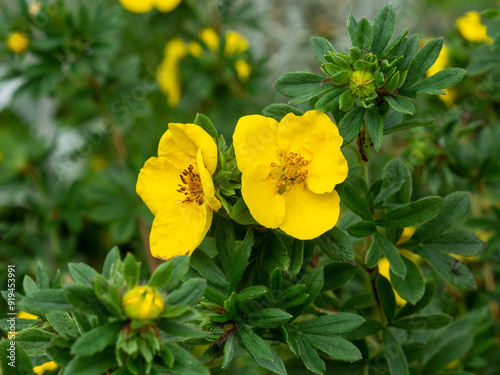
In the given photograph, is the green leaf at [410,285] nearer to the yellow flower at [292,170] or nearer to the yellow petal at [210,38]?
the yellow flower at [292,170]

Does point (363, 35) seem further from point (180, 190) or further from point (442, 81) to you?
point (180, 190)

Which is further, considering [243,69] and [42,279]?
[243,69]

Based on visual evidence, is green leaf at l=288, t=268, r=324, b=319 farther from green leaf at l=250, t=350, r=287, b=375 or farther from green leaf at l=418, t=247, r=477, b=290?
green leaf at l=418, t=247, r=477, b=290

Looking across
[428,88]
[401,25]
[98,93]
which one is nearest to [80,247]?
[98,93]

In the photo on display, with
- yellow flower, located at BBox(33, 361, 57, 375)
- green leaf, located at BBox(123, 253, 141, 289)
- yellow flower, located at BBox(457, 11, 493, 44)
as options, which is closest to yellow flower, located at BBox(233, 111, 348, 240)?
green leaf, located at BBox(123, 253, 141, 289)

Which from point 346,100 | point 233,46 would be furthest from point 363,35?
point 233,46

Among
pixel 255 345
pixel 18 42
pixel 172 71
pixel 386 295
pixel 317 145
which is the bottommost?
pixel 172 71

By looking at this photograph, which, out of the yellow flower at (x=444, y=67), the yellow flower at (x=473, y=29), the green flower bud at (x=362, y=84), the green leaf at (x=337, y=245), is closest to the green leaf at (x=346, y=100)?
the green flower bud at (x=362, y=84)

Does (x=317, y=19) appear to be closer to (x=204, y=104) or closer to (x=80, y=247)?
(x=204, y=104)
